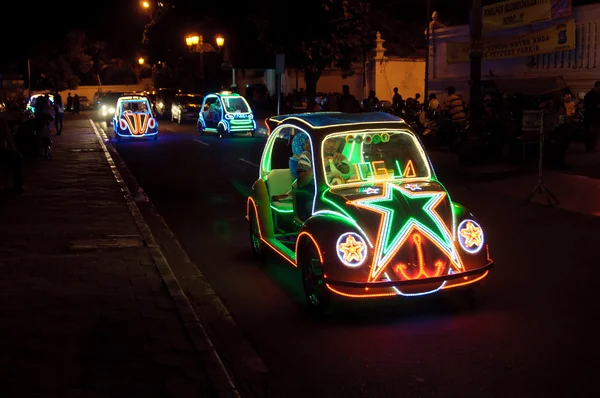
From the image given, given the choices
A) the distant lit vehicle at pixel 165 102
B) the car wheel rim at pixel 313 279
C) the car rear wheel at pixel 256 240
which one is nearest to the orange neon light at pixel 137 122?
the distant lit vehicle at pixel 165 102

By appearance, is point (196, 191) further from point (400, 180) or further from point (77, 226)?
point (400, 180)

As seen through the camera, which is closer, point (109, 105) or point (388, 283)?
point (388, 283)

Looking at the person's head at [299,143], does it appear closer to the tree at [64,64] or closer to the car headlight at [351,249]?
the car headlight at [351,249]

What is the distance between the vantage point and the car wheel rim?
21.2ft

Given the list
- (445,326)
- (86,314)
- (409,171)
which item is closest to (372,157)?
(409,171)

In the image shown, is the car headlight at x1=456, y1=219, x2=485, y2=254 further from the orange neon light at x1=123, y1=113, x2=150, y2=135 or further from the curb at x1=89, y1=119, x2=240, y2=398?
the orange neon light at x1=123, y1=113, x2=150, y2=135

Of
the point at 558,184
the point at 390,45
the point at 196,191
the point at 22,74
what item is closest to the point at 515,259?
the point at 558,184

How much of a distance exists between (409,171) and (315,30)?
2901cm

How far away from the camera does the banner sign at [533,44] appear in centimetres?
2200

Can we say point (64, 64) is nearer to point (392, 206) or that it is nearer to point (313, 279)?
point (313, 279)

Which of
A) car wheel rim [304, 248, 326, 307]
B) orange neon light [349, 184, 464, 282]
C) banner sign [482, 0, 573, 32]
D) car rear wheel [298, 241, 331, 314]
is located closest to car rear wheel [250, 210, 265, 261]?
car rear wheel [298, 241, 331, 314]

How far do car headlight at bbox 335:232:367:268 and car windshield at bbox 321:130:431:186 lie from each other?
106 cm

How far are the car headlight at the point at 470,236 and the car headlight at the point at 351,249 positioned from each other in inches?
→ 36.4

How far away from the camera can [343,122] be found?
24.3ft
